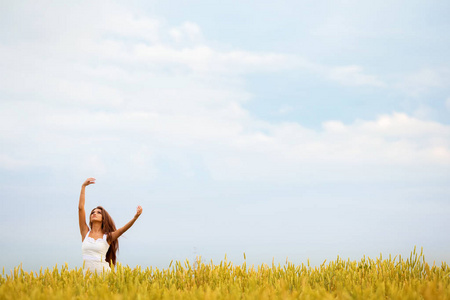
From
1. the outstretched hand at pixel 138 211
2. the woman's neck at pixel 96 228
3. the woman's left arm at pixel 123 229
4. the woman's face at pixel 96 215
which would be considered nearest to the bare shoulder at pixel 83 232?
the woman's neck at pixel 96 228

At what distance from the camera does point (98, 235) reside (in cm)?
1063

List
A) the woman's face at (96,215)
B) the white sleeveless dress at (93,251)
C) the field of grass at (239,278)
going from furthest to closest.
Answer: the woman's face at (96,215)
the white sleeveless dress at (93,251)
the field of grass at (239,278)

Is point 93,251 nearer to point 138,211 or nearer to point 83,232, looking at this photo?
point 83,232

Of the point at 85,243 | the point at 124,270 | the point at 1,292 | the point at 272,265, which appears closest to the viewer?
the point at 1,292

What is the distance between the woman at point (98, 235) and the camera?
10.2 meters

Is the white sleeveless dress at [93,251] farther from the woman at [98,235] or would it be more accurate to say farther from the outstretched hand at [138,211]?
the outstretched hand at [138,211]

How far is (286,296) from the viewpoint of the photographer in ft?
19.8

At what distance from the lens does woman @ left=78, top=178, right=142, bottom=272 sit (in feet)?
33.4

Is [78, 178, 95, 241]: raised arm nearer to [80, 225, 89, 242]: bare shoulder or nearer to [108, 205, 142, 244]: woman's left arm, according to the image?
[80, 225, 89, 242]: bare shoulder

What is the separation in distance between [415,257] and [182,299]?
19.9 feet

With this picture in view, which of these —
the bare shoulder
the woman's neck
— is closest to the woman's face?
the woman's neck

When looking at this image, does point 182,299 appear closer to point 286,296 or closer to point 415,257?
point 286,296

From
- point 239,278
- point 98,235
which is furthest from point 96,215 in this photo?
point 239,278

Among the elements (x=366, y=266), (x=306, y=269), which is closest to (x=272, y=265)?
(x=306, y=269)
